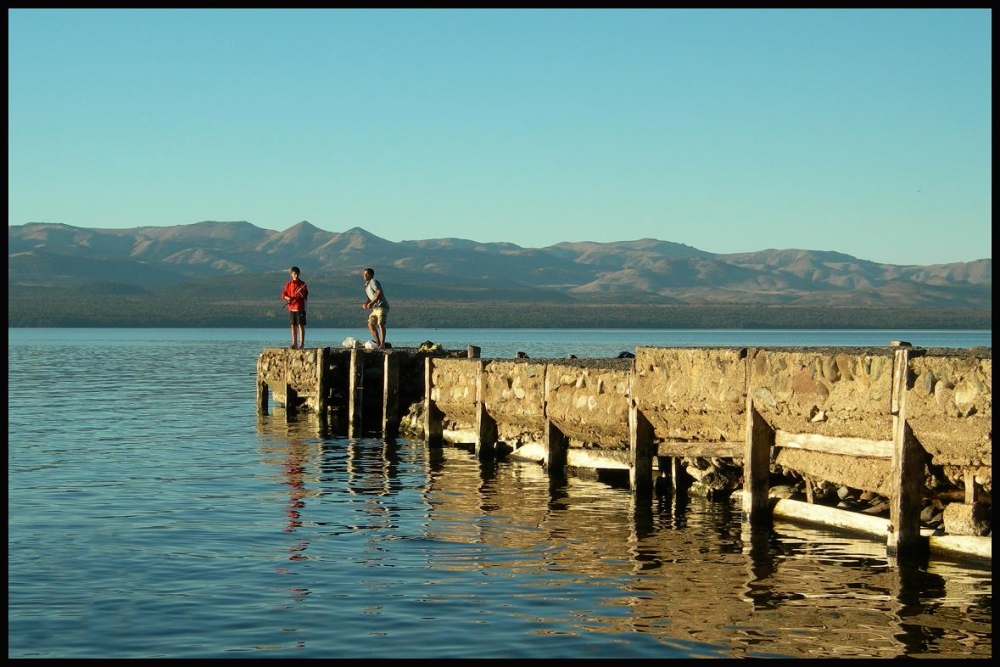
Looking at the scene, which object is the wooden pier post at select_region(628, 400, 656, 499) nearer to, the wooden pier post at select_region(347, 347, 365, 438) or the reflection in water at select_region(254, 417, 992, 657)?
the reflection in water at select_region(254, 417, 992, 657)

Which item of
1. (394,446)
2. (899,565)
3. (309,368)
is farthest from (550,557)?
(309,368)

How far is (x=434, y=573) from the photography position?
1369cm

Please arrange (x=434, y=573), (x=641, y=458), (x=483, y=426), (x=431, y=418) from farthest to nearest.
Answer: (x=431, y=418), (x=483, y=426), (x=641, y=458), (x=434, y=573)

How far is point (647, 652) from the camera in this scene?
10695 millimetres

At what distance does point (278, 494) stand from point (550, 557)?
6.23m

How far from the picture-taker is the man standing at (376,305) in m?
29.0

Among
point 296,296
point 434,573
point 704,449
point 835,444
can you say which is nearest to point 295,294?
point 296,296

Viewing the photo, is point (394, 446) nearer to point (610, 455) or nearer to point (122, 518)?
point (610, 455)

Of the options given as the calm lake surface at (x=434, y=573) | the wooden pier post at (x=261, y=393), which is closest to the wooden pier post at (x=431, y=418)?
the calm lake surface at (x=434, y=573)

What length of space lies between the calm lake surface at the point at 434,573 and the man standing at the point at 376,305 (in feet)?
22.0

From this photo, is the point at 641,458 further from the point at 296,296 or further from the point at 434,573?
the point at 296,296

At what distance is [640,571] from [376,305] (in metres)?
16.4

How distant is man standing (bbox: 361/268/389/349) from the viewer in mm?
29016

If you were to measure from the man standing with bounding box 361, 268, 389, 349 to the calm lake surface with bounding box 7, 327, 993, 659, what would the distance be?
6700 mm
